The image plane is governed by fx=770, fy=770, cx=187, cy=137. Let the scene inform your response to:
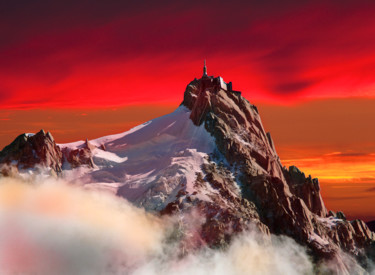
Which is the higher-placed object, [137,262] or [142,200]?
[142,200]

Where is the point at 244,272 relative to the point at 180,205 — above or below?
below

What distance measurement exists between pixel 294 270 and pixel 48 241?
63087mm

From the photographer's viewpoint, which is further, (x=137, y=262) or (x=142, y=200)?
(x=142, y=200)

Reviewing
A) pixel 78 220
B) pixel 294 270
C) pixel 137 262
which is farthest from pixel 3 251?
pixel 294 270

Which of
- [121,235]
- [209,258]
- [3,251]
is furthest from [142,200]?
[3,251]

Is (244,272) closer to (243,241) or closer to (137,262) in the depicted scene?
(243,241)

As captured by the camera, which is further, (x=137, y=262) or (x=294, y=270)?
(x=294, y=270)

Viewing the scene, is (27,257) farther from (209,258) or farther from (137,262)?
(209,258)

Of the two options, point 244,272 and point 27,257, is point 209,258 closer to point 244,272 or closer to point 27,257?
point 244,272

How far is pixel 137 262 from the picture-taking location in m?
186

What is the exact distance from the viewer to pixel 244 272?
18975cm

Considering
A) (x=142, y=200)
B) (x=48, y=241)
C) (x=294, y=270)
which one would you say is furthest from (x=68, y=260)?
(x=294, y=270)

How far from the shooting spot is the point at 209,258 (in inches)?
7328

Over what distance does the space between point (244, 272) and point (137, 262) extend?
26.6 meters
